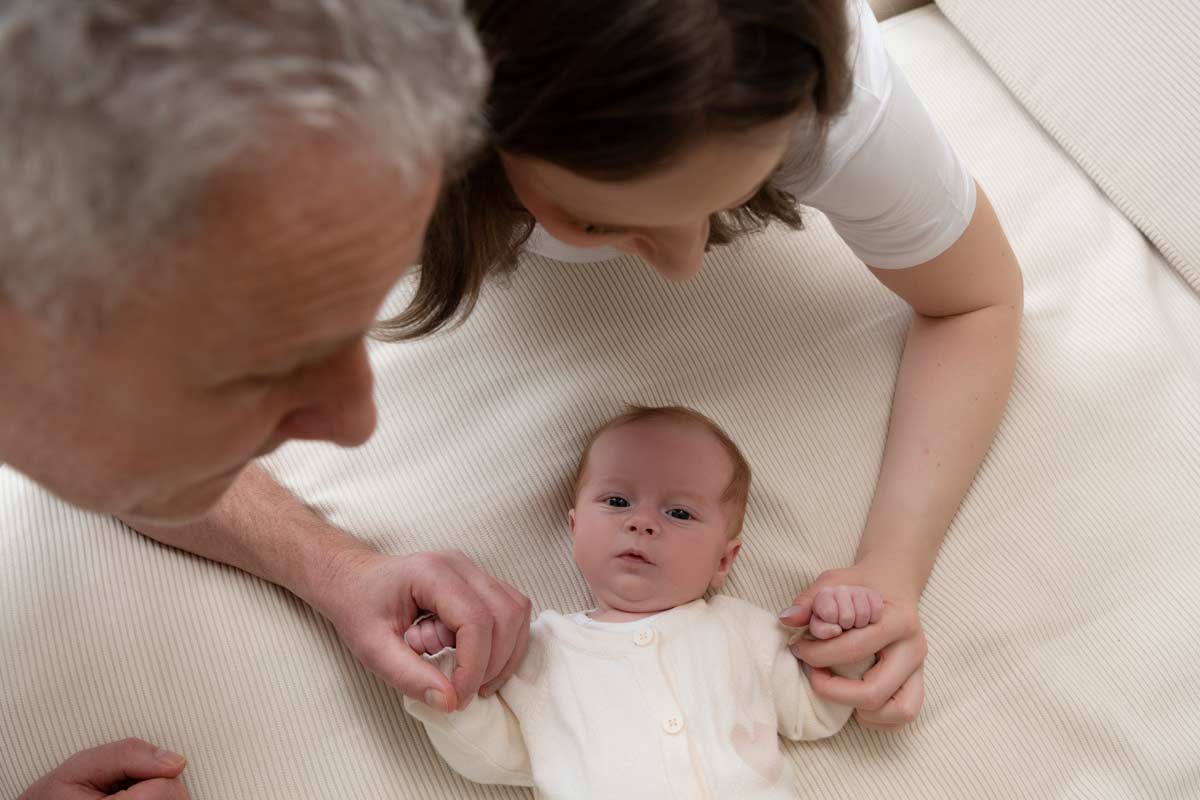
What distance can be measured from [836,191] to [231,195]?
0.84m

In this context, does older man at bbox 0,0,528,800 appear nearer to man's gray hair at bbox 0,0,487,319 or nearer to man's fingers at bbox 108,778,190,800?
man's gray hair at bbox 0,0,487,319

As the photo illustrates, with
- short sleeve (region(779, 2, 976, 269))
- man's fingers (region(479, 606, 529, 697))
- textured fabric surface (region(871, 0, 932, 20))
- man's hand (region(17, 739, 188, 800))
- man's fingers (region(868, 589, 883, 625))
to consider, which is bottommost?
man's hand (region(17, 739, 188, 800))

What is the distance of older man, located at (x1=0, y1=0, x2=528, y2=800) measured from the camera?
0.53 m

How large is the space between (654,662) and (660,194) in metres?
0.60

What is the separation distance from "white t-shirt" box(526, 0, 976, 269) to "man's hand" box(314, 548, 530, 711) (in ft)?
1.35

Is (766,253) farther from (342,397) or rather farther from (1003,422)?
(342,397)

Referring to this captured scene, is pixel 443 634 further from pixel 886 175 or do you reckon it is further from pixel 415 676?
pixel 886 175

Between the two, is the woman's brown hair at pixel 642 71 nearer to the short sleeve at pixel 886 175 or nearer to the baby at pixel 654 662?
the short sleeve at pixel 886 175

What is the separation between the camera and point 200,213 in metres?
0.56

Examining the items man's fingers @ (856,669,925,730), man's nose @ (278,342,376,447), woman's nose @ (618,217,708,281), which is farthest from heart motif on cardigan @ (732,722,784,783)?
man's nose @ (278,342,376,447)

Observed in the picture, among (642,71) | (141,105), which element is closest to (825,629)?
(642,71)

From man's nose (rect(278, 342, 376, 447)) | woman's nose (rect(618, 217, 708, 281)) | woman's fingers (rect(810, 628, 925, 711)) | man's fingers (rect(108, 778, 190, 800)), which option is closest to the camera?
man's nose (rect(278, 342, 376, 447))

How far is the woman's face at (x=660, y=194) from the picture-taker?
90 cm

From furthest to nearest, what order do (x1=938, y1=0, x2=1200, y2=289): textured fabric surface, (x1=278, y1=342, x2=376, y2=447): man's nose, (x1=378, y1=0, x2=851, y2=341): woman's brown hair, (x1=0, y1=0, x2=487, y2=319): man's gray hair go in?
(x1=938, y1=0, x2=1200, y2=289): textured fabric surface < (x1=378, y1=0, x2=851, y2=341): woman's brown hair < (x1=278, y1=342, x2=376, y2=447): man's nose < (x1=0, y1=0, x2=487, y2=319): man's gray hair
